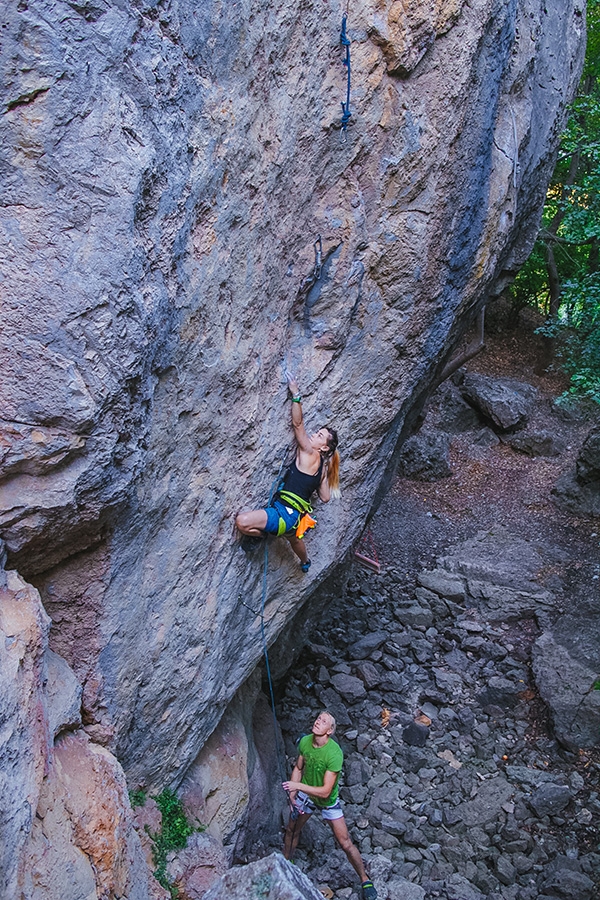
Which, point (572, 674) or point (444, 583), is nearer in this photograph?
point (572, 674)

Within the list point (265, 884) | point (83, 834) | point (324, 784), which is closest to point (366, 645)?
point (324, 784)

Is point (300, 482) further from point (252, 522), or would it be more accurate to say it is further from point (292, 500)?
point (252, 522)

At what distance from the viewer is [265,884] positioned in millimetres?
2197

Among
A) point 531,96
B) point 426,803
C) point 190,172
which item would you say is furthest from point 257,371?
point 426,803

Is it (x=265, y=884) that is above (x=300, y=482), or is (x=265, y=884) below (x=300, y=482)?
below

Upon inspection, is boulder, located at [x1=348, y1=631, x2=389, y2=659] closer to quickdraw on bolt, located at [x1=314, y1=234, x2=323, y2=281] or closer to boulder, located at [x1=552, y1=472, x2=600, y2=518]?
boulder, located at [x1=552, y1=472, x2=600, y2=518]

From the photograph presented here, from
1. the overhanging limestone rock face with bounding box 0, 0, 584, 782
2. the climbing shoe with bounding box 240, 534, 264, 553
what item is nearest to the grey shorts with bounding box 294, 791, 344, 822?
the overhanging limestone rock face with bounding box 0, 0, 584, 782

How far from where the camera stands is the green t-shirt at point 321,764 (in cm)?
556

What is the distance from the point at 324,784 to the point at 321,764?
154mm

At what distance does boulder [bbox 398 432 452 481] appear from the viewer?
43.6ft

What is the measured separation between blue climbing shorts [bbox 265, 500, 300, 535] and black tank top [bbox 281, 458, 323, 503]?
0.14 m

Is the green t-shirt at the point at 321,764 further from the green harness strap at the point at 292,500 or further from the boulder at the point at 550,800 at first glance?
the boulder at the point at 550,800

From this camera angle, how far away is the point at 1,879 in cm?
255

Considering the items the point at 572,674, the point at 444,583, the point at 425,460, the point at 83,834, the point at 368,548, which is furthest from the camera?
the point at 425,460
